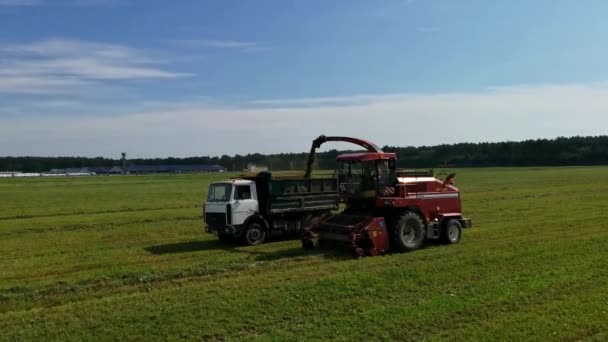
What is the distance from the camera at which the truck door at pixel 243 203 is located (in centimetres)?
1956

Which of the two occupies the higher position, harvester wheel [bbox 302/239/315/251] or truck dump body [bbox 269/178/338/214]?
truck dump body [bbox 269/178/338/214]

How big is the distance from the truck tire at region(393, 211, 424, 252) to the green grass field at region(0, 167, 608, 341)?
1.34 feet

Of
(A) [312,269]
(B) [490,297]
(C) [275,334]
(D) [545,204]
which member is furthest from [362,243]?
(D) [545,204]

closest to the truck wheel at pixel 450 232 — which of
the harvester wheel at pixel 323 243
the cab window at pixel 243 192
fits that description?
the harvester wheel at pixel 323 243

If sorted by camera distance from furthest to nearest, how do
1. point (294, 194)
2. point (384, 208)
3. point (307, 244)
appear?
1. point (294, 194)
2. point (307, 244)
3. point (384, 208)

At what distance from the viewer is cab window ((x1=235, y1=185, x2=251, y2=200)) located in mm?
19812

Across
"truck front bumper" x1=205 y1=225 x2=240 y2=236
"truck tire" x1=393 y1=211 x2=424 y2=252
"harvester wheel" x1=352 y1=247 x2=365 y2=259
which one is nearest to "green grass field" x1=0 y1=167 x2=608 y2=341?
"harvester wheel" x1=352 y1=247 x2=365 y2=259

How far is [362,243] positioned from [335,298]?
5407 millimetres

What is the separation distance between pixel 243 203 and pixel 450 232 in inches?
264

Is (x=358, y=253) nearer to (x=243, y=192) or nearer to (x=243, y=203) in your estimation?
(x=243, y=203)

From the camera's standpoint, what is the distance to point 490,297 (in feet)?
35.5

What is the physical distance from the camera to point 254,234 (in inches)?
779

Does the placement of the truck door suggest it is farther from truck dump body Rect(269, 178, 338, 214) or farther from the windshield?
truck dump body Rect(269, 178, 338, 214)

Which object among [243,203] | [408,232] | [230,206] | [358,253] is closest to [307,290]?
[358,253]
